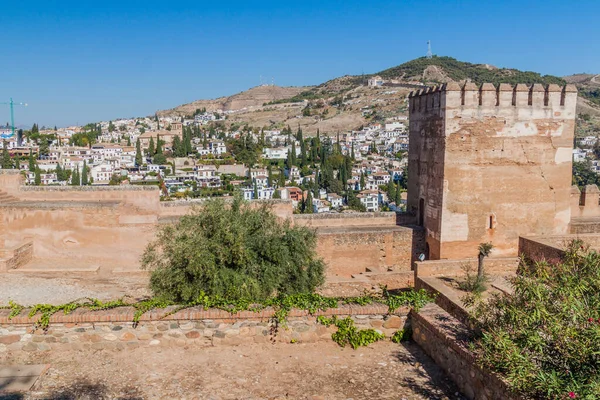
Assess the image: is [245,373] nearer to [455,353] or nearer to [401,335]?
[401,335]

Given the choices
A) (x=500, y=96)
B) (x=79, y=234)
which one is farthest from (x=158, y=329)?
(x=500, y=96)

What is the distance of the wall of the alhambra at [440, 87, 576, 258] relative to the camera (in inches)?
443

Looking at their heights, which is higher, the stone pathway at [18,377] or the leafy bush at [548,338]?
the leafy bush at [548,338]

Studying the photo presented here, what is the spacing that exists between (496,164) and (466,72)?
14254 cm

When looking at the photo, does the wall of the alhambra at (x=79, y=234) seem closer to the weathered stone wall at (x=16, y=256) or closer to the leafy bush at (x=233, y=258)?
the weathered stone wall at (x=16, y=256)

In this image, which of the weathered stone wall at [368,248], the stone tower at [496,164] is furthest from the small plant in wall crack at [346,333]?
the stone tower at [496,164]

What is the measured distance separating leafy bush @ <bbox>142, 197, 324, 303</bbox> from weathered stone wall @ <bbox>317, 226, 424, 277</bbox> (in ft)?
13.0

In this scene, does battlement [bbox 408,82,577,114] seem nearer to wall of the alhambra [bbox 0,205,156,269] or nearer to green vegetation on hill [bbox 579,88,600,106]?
wall of the alhambra [bbox 0,205,156,269]

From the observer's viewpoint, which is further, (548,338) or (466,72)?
(466,72)

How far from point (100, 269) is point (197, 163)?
90468mm

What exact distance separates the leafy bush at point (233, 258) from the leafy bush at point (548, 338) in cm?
336

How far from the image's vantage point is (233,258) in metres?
7.22

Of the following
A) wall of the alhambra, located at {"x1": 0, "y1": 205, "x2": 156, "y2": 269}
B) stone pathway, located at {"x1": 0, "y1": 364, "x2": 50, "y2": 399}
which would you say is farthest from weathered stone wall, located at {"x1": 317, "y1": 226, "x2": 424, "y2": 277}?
stone pathway, located at {"x1": 0, "y1": 364, "x2": 50, "y2": 399}

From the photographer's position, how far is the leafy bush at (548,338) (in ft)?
11.8
